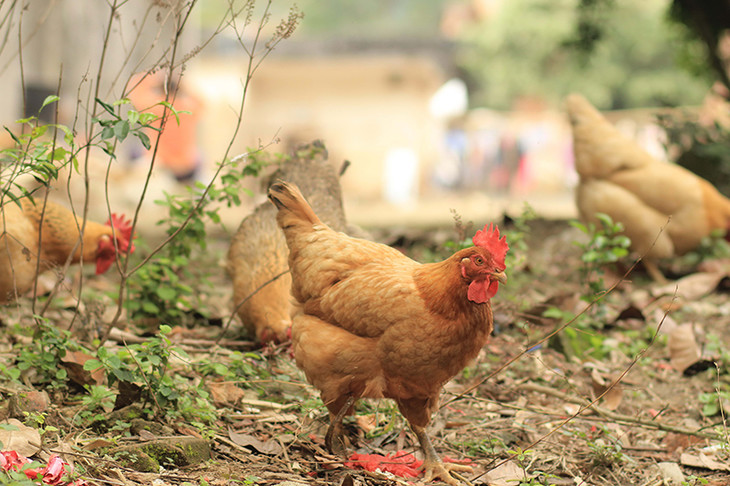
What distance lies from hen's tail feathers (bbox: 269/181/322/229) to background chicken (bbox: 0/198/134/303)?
77cm

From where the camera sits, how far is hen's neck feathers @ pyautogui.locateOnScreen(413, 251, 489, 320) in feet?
8.97

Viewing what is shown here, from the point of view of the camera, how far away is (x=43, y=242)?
396cm

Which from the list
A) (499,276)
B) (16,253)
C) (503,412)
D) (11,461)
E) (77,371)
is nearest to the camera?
(11,461)

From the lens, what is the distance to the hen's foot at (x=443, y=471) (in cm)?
283

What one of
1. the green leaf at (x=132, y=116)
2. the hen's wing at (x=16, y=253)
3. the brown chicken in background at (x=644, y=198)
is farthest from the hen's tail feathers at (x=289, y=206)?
the brown chicken in background at (x=644, y=198)

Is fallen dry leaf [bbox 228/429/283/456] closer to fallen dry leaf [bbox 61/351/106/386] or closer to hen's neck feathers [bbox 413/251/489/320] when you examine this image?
fallen dry leaf [bbox 61/351/106/386]

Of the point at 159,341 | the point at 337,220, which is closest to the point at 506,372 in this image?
the point at 337,220

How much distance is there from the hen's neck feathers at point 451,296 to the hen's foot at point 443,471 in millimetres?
638

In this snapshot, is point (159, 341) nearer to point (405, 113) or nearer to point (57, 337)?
point (57, 337)

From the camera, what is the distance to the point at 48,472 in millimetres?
2162

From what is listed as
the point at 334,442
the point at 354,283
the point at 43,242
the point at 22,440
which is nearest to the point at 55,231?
the point at 43,242

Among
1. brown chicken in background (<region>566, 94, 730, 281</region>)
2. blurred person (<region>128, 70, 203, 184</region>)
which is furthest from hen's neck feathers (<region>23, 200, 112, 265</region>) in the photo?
blurred person (<region>128, 70, 203, 184</region>)

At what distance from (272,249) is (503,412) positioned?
166 centimetres

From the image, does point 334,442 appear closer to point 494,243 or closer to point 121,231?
point 494,243
